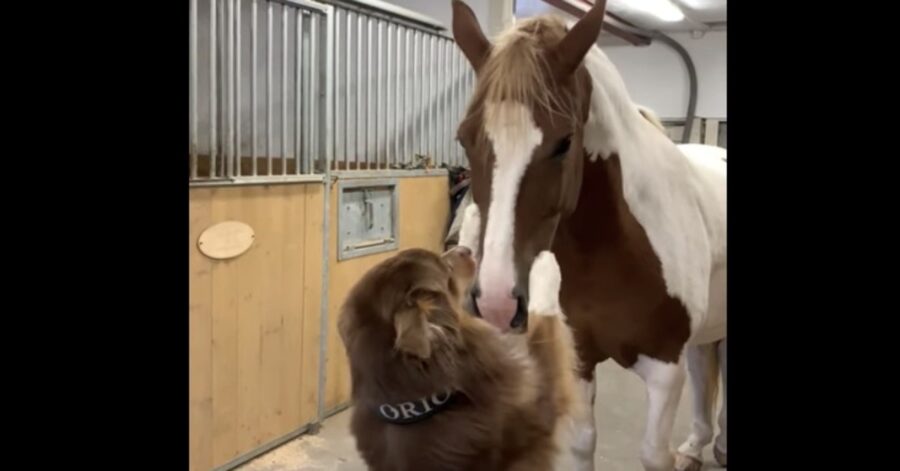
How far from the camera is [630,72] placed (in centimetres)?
340

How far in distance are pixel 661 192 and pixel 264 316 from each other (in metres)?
1.06

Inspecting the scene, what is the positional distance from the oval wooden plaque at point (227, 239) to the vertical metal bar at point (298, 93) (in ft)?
0.82

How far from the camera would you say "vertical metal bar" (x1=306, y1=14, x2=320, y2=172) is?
1.72 metres

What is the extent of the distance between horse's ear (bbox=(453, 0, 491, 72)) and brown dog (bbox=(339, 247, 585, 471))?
25 centimetres

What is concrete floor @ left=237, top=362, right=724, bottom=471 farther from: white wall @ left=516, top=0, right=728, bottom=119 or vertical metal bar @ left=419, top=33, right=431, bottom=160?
white wall @ left=516, top=0, right=728, bottom=119

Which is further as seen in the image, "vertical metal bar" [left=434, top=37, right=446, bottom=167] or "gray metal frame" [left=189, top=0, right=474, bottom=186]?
"vertical metal bar" [left=434, top=37, right=446, bottom=167]

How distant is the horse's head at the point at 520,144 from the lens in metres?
0.72

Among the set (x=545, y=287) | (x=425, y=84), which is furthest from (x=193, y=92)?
(x=545, y=287)

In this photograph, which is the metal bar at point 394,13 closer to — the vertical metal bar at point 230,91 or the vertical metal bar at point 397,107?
the vertical metal bar at point 397,107

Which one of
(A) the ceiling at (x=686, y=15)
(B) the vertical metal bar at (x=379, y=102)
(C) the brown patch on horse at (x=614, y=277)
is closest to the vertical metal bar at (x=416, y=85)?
(B) the vertical metal bar at (x=379, y=102)

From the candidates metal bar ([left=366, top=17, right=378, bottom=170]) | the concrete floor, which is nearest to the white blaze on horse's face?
the concrete floor
